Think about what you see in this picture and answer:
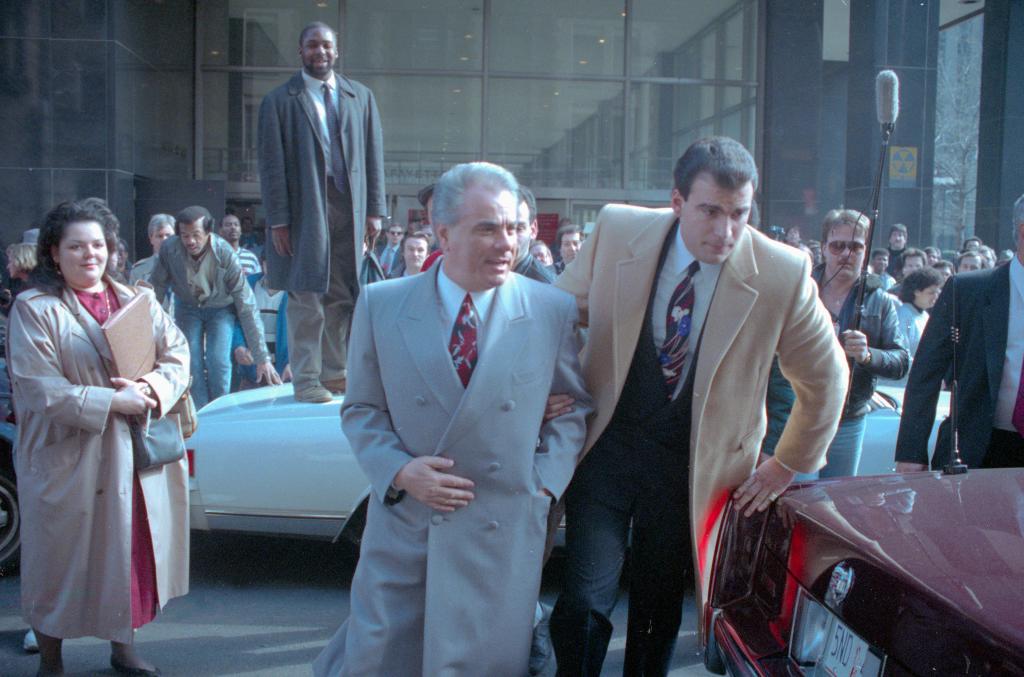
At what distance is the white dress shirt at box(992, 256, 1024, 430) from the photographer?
377 centimetres

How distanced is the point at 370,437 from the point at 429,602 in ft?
1.55

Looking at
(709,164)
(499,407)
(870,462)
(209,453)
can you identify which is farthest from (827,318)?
(209,453)

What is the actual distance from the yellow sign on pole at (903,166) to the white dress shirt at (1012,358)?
38.9 feet

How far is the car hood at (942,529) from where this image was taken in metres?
2.06

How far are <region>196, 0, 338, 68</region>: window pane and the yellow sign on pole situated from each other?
27.7 feet

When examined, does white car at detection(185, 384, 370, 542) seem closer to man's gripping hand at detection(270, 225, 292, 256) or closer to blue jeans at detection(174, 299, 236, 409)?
man's gripping hand at detection(270, 225, 292, 256)

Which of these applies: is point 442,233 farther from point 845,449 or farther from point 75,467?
point 845,449

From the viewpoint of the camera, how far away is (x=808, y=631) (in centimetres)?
259

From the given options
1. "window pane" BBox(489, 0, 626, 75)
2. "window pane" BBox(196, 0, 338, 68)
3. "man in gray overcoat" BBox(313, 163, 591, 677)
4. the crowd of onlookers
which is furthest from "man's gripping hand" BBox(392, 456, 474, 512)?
"window pane" BBox(489, 0, 626, 75)

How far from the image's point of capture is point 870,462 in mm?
5184

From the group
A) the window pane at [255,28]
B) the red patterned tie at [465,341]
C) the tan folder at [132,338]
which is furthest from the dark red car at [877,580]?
the window pane at [255,28]

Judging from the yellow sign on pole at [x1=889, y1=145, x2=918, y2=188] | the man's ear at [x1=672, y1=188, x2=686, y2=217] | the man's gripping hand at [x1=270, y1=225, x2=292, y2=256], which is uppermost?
the yellow sign on pole at [x1=889, y1=145, x2=918, y2=188]

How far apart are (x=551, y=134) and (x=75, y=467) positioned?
12.7m

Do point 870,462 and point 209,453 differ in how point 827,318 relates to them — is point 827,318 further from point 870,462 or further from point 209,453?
point 209,453
